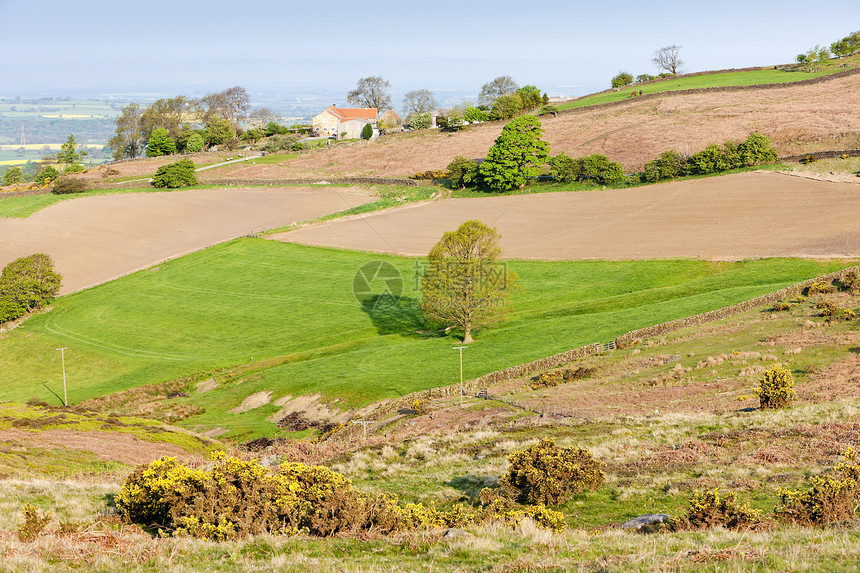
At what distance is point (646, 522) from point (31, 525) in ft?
51.5

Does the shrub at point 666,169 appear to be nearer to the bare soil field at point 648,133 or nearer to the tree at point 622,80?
the bare soil field at point 648,133

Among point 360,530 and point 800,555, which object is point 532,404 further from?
point 800,555

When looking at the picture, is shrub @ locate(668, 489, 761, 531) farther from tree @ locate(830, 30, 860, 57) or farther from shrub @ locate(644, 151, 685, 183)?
tree @ locate(830, 30, 860, 57)

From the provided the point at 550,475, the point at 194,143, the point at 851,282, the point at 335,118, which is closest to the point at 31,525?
the point at 550,475

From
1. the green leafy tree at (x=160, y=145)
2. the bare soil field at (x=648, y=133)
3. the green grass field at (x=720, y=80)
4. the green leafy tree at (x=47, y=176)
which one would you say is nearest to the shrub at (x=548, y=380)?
the bare soil field at (x=648, y=133)

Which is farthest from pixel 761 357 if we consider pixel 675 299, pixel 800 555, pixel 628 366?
pixel 800 555

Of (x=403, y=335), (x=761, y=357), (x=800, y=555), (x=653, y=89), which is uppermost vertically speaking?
(x=653, y=89)

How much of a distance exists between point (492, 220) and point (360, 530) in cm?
7976

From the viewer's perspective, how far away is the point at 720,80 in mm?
155750

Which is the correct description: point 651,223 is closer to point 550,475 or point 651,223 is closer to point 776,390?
point 776,390

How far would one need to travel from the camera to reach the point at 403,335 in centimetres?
6322

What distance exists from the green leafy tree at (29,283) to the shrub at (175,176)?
52.9m

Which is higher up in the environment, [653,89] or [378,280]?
[653,89]

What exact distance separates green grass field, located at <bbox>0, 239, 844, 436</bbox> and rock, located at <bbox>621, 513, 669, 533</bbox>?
3056cm
